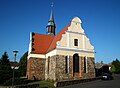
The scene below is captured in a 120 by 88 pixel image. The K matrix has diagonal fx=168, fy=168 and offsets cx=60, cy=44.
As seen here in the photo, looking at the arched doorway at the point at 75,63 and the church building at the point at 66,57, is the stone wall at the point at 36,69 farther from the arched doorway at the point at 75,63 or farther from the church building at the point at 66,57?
the arched doorway at the point at 75,63

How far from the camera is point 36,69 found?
33.9 metres

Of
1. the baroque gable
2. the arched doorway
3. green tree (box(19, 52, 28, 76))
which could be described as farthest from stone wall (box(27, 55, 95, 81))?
green tree (box(19, 52, 28, 76))

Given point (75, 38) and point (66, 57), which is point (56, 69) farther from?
point (75, 38)

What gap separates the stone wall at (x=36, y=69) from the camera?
3322cm

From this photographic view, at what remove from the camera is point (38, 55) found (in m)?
34.8

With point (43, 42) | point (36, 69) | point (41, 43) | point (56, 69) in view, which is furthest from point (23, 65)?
point (56, 69)

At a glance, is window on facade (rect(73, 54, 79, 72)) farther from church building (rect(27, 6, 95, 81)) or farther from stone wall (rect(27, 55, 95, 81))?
stone wall (rect(27, 55, 95, 81))

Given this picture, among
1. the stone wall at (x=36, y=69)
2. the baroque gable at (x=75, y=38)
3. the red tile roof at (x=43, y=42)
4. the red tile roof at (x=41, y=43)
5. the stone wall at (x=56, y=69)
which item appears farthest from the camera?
the red tile roof at (x=41, y=43)

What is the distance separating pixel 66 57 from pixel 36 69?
7.06 metres

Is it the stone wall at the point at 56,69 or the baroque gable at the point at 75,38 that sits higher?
the baroque gable at the point at 75,38

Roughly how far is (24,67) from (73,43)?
25.4m

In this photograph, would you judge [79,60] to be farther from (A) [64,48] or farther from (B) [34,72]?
(B) [34,72]

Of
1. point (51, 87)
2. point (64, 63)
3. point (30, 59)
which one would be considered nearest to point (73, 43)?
point (64, 63)

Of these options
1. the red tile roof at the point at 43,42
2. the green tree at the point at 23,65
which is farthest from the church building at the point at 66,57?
the green tree at the point at 23,65
